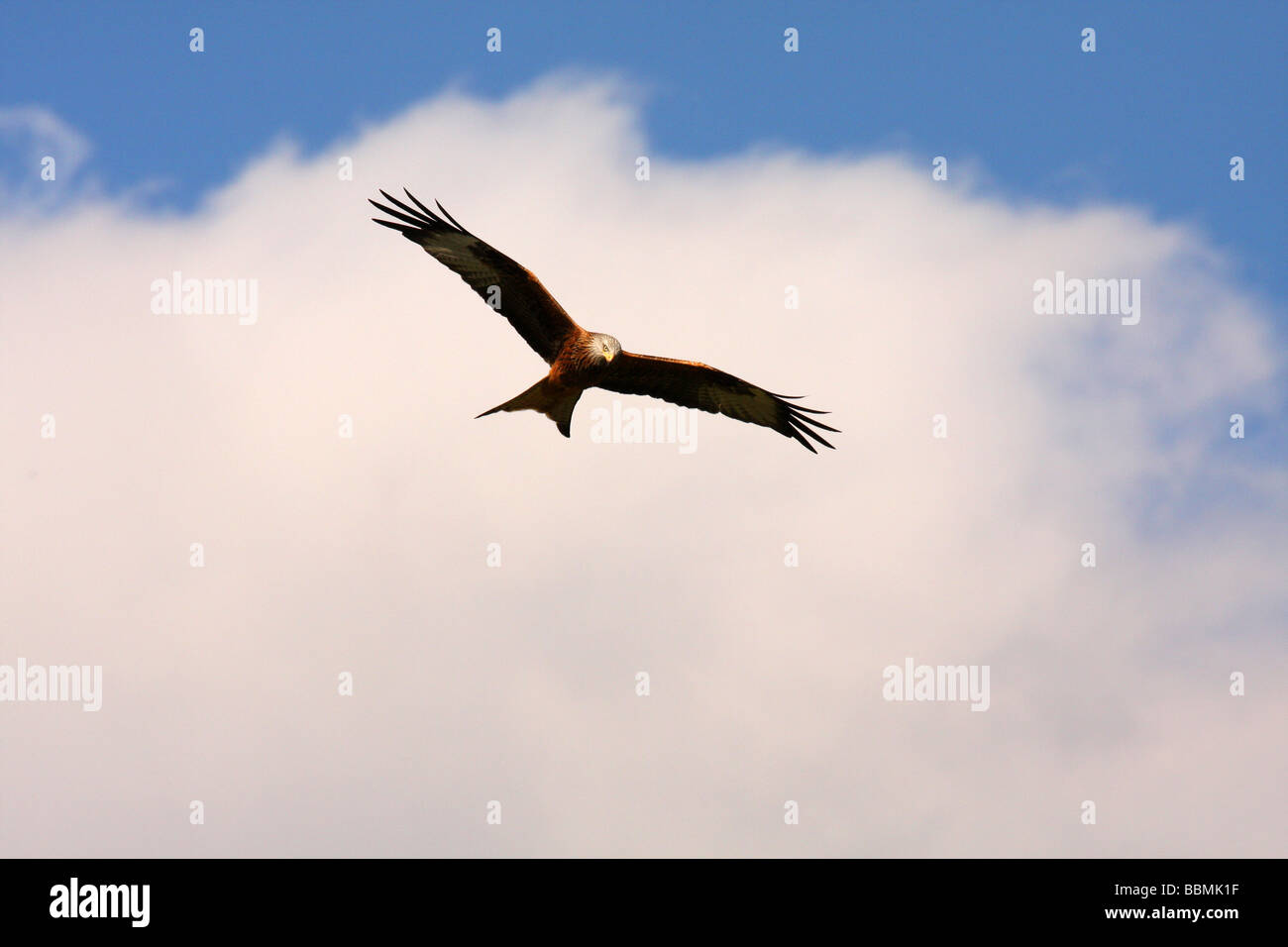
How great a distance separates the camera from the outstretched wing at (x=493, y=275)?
13.6 metres

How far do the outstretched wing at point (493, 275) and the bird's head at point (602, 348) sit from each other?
0.32 metres

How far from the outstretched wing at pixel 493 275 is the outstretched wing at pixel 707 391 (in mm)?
962

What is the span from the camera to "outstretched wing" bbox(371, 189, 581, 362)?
13594mm

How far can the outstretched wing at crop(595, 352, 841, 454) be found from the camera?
14.7 meters

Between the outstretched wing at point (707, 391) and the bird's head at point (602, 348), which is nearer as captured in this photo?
the bird's head at point (602, 348)

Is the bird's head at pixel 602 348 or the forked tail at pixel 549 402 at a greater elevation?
the bird's head at pixel 602 348

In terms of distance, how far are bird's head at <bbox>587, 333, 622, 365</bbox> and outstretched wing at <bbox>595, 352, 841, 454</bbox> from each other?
2.06 ft

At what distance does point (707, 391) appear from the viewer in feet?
50.5

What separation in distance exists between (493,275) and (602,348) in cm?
153

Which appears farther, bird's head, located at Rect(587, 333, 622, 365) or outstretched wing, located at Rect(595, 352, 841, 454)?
outstretched wing, located at Rect(595, 352, 841, 454)

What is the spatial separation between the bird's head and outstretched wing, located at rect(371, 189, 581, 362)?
1.06 ft

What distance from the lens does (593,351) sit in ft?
44.6

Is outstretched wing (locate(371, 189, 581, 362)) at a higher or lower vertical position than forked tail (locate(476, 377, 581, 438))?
higher
